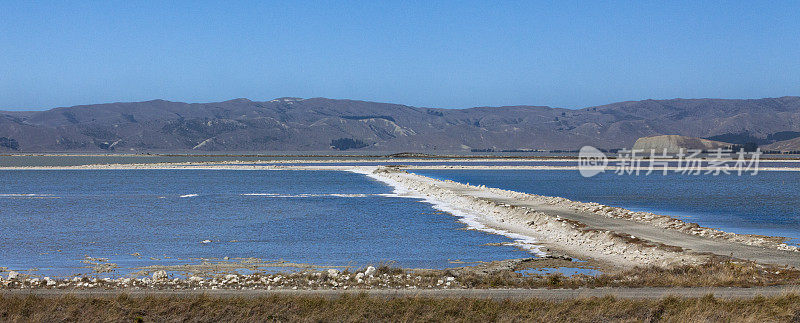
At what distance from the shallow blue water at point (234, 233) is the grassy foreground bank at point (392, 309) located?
642 cm

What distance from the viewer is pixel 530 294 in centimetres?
1355

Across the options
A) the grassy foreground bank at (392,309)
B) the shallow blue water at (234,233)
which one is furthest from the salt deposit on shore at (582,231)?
the grassy foreground bank at (392,309)

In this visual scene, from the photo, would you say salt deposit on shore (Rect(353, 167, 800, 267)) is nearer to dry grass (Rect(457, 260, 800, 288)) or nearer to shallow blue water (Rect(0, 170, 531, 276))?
shallow blue water (Rect(0, 170, 531, 276))

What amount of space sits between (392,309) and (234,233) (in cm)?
1623

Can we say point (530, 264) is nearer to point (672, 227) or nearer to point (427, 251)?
point (427, 251)

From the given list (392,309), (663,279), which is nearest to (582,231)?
(663,279)

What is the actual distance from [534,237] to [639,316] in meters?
14.0

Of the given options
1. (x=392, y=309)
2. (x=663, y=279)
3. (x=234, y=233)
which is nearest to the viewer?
(x=392, y=309)

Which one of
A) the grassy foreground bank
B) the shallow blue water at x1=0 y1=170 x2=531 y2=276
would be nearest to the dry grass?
the grassy foreground bank

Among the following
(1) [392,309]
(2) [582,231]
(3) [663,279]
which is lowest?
(2) [582,231]

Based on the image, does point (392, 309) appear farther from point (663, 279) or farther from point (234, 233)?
point (234, 233)

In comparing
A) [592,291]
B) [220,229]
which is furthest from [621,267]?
[220,229]

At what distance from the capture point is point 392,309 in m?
12.5

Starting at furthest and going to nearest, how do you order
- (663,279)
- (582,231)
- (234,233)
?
(234,233), (582,231), (663,279)
